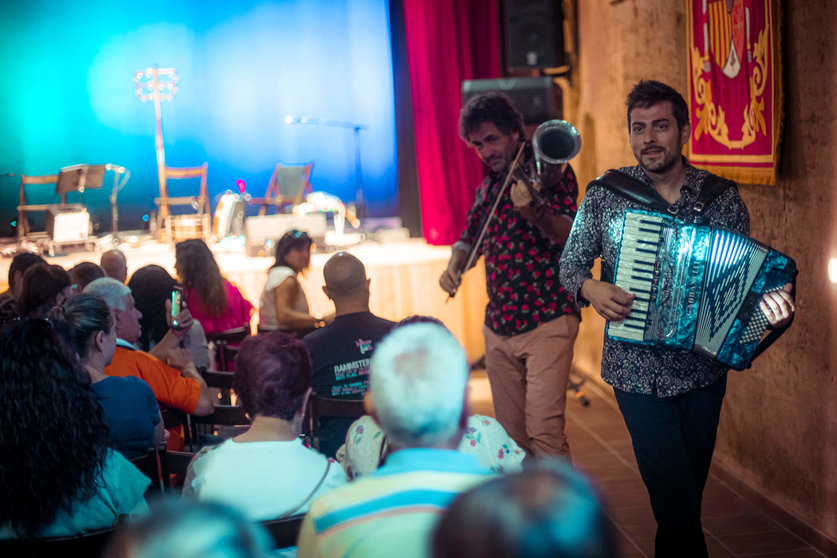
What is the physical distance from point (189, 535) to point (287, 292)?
3794mm

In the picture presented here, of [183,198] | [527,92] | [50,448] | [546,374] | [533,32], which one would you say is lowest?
[546,374]

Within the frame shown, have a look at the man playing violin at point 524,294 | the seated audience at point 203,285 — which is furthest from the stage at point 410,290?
the man playing violin at point 524,294

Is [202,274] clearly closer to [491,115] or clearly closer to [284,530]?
[491,115]

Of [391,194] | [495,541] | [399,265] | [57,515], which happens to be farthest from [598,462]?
[391,194]

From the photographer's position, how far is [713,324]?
241 cm

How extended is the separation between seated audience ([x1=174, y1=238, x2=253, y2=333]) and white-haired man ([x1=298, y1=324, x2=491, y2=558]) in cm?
321

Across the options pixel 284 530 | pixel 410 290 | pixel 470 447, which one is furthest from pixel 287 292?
pixel 284 530

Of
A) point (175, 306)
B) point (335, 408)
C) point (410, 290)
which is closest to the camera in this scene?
point (335, 408)

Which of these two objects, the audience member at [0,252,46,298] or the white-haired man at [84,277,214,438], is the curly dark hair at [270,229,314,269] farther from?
the white-haired man at [84,277,214,438]

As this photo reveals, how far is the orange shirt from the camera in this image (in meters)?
2.86

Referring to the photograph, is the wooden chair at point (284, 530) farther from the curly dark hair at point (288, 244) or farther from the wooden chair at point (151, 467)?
the curly dark hair at point (288, 244)

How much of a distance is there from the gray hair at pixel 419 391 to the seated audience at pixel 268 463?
2.14ft

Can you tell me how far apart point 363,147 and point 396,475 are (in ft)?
26.1

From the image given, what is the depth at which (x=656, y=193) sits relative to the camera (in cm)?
254
